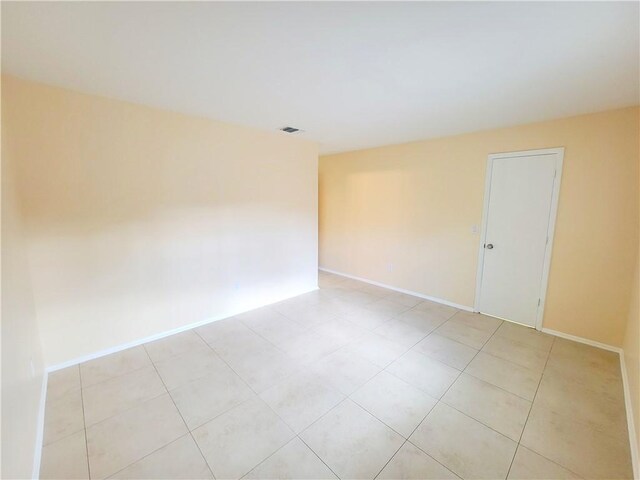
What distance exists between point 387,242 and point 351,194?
1.16 metres

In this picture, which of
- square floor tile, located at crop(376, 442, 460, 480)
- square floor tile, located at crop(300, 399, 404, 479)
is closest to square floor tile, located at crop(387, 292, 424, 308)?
square floor tile, located at crop(300, 399, 404, 479)

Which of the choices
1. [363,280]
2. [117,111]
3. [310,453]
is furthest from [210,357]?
[363,280]

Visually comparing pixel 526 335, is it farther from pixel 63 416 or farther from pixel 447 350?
pixel 63 416

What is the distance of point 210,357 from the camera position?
258 cm

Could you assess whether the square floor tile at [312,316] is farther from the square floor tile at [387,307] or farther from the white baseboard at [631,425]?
the white baseboard at [631,425]

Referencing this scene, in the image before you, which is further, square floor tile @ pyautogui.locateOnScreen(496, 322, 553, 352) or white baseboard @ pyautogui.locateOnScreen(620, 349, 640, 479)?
square floor tile @ pyautogui.locateOnScreen(496, 322, 553, 352)

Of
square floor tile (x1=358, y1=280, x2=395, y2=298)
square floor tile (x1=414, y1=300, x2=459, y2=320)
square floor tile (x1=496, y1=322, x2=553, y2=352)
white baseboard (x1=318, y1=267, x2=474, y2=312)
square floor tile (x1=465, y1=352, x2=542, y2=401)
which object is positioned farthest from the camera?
square floor tile (x1=358, y1=280, x2=395, y2=298)

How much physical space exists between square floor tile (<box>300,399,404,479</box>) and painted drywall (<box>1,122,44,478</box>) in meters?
1.42

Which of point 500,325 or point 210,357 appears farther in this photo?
point 500,325

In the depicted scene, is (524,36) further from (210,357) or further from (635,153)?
(210,357)

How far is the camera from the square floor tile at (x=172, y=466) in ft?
4.83

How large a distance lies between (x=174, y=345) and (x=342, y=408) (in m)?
1.88

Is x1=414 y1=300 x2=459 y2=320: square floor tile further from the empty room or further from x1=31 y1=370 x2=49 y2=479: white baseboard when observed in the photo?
x1=31 y1=370 x2=49 y2=479: white baseboard

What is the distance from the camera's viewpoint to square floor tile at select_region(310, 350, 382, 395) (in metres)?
2.21
